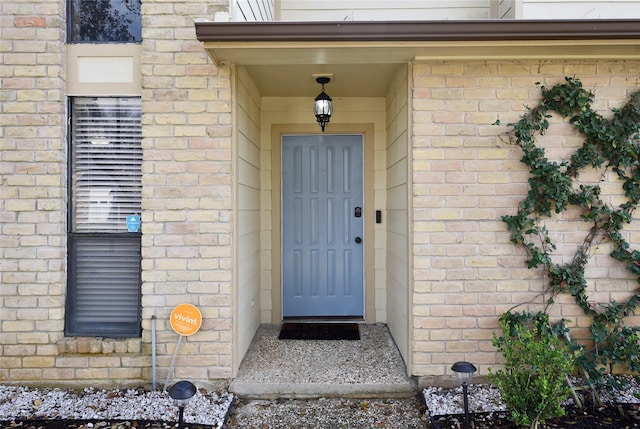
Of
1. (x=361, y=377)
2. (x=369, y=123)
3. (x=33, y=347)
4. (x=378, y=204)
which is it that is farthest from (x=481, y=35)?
(x=33, y=347)

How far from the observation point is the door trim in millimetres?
4320

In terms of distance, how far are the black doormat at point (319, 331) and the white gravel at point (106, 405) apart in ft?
3.70

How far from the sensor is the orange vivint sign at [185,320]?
9.64ft

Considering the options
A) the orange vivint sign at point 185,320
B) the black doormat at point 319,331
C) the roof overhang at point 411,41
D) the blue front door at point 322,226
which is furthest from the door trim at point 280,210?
the orange vivint sign at point 185,320

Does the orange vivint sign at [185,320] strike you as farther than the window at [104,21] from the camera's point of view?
No

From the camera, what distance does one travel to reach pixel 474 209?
120 inches

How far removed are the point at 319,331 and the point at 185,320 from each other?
158cm

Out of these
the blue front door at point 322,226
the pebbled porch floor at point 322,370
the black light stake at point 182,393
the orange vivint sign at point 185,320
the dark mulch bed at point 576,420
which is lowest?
the dark mulch bed at point 576,420

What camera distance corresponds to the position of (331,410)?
9.49ft

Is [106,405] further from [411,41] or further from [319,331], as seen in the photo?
[411,41]

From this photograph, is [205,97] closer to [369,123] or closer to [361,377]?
[369,123]

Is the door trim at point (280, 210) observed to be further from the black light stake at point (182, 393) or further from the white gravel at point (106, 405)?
the black light stake at point (182, 393)

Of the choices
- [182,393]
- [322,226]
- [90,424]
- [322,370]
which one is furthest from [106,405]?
[322,226]

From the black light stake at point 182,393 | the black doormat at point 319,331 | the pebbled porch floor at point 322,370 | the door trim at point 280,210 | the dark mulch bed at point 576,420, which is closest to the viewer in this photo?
the black light stake at point 182,393
